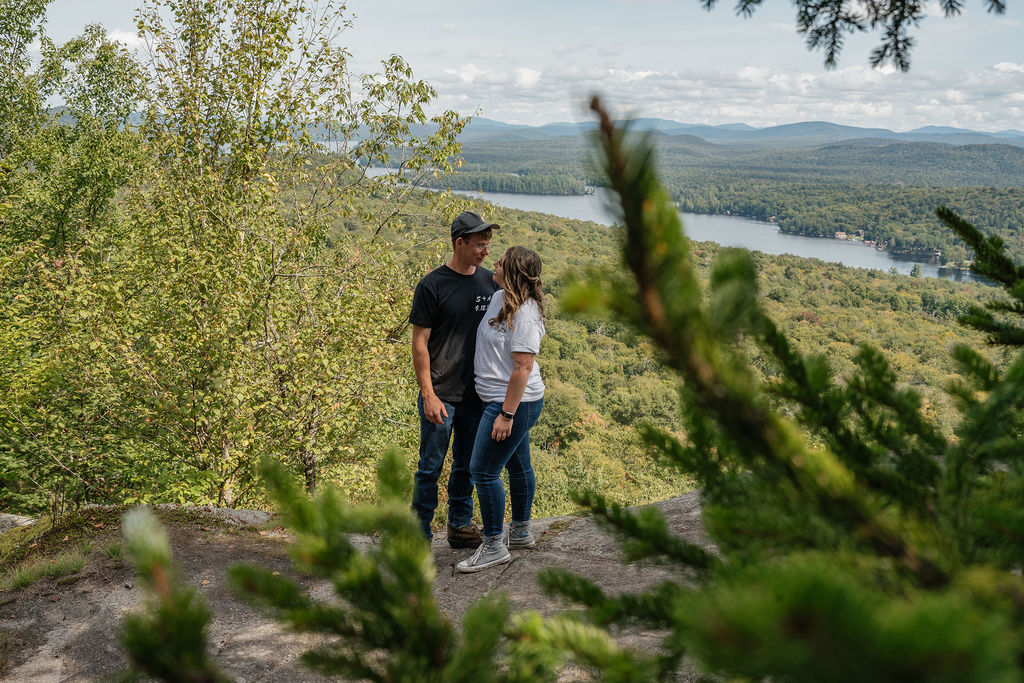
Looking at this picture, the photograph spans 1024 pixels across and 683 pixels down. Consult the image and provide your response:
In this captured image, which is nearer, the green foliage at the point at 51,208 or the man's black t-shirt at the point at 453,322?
the man's black t-shirt at the point at 453,322

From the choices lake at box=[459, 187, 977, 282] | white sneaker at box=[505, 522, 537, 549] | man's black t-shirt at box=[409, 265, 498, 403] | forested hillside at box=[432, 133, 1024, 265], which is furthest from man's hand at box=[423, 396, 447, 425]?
lake at box=[459, 187, 977, 282]

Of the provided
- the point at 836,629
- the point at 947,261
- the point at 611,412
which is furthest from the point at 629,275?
the point at 947,261

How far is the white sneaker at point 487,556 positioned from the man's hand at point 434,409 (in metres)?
1.05

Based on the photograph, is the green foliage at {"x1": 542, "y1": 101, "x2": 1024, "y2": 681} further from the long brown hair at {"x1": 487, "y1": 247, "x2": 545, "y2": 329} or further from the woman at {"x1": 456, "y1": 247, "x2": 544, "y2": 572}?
the long brown hair at {"x1": 487, "y1": 247, "x2": 545, "y2": 329}

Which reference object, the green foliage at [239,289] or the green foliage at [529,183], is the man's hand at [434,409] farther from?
the green foliage at [529,183]

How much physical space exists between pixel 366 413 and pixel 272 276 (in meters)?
2.66

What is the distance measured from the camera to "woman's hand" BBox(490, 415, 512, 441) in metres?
4.15

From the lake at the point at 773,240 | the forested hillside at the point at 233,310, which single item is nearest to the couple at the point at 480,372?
the forested hillside at the point at 233,310

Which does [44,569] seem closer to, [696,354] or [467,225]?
[467,225]

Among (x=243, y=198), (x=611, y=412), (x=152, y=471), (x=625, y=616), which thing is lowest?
(x=611, y=412)

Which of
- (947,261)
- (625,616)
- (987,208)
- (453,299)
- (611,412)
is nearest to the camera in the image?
(625,616)

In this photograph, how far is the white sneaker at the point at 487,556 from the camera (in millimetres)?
4738

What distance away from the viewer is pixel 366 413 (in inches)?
408

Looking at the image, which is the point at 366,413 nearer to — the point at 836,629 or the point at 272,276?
the point at 272,276
